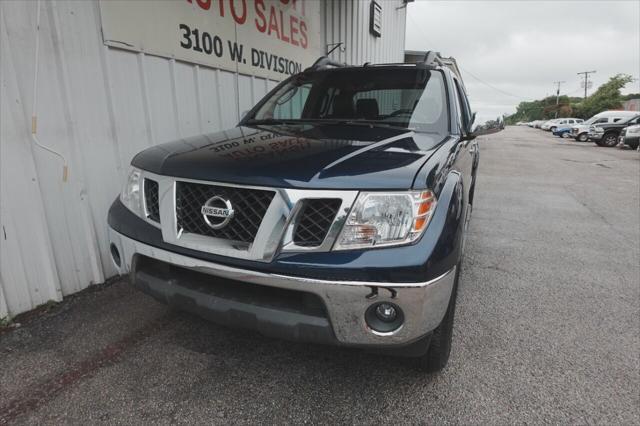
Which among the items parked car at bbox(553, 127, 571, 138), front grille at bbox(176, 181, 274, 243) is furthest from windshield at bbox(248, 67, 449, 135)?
parked car at bbox(553, 127, 571, 138)

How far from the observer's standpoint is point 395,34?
1070 cm

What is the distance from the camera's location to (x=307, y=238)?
57.4 inches

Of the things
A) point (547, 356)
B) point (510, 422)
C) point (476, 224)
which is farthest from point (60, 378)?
point (476, 224)

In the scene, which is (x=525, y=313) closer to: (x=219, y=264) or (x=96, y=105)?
(x=219, y=264)

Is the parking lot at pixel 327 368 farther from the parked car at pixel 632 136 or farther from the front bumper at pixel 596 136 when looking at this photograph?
the front bumper at pixel 596 136

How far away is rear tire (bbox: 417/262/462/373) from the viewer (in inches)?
66.9

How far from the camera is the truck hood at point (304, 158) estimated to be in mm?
1466

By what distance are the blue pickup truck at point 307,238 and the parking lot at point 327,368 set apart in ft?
0.91

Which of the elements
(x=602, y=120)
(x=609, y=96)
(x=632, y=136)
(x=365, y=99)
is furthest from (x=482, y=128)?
(x=609, y=96)

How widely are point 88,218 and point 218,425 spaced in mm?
1917

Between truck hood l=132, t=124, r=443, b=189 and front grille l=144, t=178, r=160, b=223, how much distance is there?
3.0 inches

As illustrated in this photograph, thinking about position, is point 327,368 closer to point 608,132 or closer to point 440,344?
point 440,344

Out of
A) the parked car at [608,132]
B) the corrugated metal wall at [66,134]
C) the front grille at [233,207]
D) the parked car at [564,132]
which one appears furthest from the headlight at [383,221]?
the parked car at [564,132]

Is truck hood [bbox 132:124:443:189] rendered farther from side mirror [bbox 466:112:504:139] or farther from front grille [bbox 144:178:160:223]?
side mirror [bbox 466:112:504:139]
